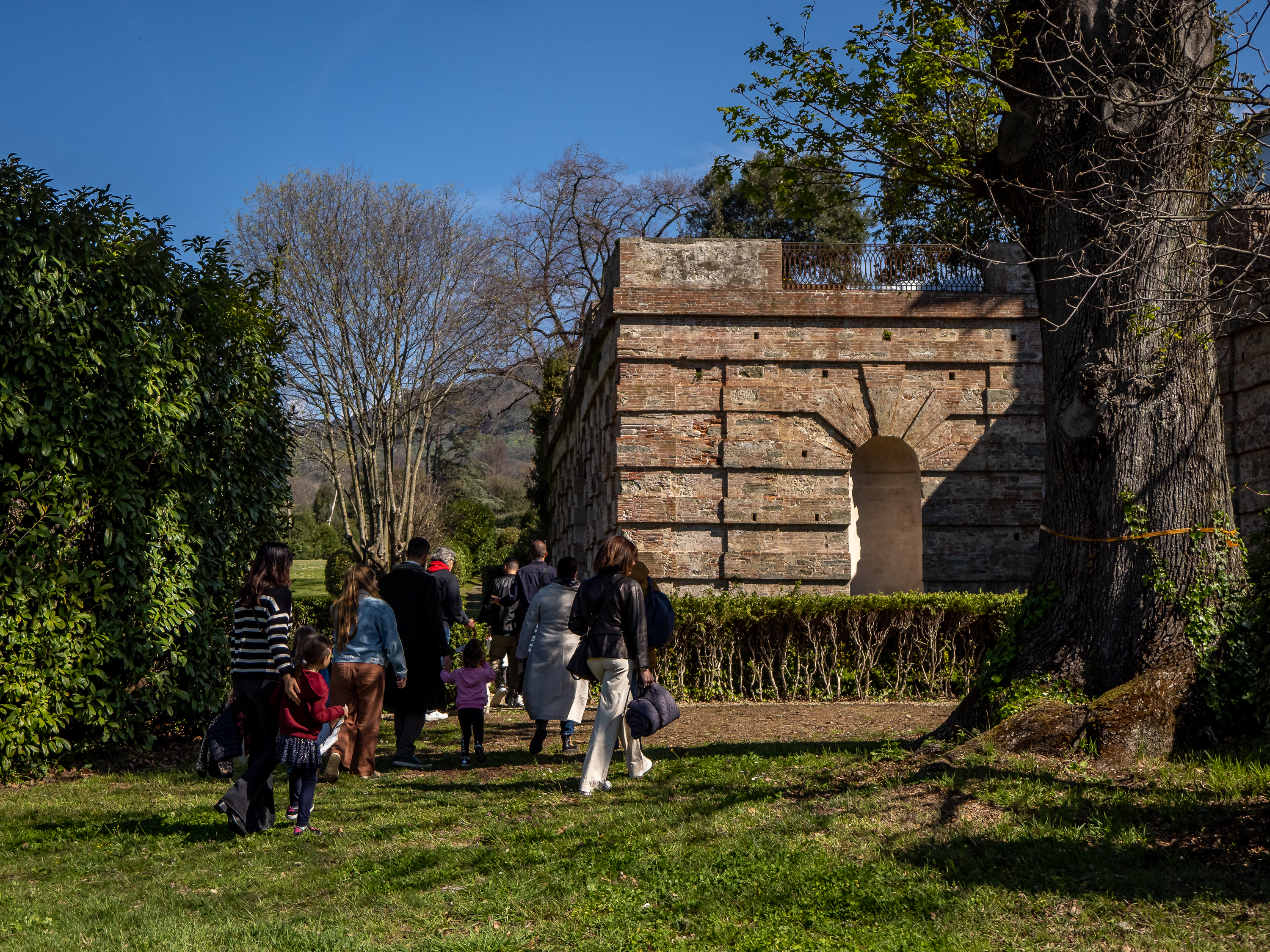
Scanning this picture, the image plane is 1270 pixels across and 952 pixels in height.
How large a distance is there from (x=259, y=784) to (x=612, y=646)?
2.37 m

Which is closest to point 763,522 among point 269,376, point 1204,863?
point 269,376

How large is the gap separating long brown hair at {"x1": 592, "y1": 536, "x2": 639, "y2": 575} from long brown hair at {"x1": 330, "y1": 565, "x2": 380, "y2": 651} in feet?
5.69

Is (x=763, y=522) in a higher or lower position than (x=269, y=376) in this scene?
lower

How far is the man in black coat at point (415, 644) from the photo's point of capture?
8.38 metres

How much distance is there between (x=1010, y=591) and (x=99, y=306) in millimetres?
11229

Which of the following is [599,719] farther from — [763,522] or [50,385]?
[763,522]

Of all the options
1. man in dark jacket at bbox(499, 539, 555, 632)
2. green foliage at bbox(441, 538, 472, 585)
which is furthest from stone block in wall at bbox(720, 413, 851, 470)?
green foliage at bbox(441, 538, 472, 585)

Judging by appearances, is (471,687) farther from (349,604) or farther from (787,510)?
(787,510)

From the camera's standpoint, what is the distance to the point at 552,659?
8.63 metres

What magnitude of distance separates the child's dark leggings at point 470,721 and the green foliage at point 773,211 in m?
4.79

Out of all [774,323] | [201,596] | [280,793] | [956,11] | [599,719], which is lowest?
[280,793]

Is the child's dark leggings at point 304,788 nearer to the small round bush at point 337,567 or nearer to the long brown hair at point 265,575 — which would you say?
the long brown hair at point 265,575

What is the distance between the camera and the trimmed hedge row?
11773 mm

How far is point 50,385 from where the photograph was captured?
8.23m
